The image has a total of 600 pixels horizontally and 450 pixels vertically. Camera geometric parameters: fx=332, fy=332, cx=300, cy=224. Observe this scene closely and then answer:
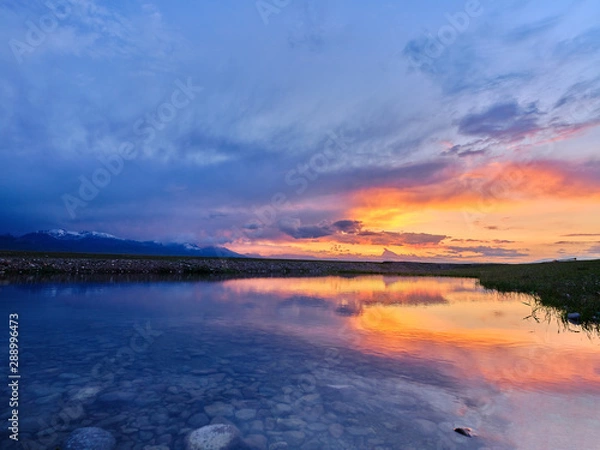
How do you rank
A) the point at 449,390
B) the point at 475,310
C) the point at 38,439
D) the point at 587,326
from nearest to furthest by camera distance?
1. the point at 38,439
2. the point at 449,390
3. the point at 587,326
4. the point at 475,310

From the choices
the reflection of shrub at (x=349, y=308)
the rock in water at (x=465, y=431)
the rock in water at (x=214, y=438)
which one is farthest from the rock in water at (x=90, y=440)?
the reflection of shrub at (x=349, y=308)

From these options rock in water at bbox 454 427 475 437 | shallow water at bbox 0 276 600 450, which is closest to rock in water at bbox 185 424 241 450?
shallow water at bbox 0 276 600 450

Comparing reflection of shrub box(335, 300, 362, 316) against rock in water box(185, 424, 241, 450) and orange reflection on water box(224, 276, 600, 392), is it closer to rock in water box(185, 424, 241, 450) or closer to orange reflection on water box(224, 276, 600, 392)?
orange reflection on water box(224, 276, 600, 392)

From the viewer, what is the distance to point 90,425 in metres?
5.49

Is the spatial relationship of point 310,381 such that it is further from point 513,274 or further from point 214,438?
point 513,274

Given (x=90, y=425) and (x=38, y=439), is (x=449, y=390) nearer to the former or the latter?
(x=90, y=425)

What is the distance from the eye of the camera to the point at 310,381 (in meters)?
7.60

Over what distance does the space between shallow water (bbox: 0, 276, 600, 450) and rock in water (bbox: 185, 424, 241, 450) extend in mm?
173

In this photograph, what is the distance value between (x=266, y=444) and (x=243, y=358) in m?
4.16

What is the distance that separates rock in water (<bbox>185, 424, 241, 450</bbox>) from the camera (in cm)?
497

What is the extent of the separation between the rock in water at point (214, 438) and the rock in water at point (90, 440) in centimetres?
114

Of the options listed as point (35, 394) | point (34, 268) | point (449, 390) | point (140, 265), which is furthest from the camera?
point (140, 265)

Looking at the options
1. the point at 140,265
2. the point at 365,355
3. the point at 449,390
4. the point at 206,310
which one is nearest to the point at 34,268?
Result: the point at 140,265

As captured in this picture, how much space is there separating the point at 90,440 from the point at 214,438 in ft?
5.99
